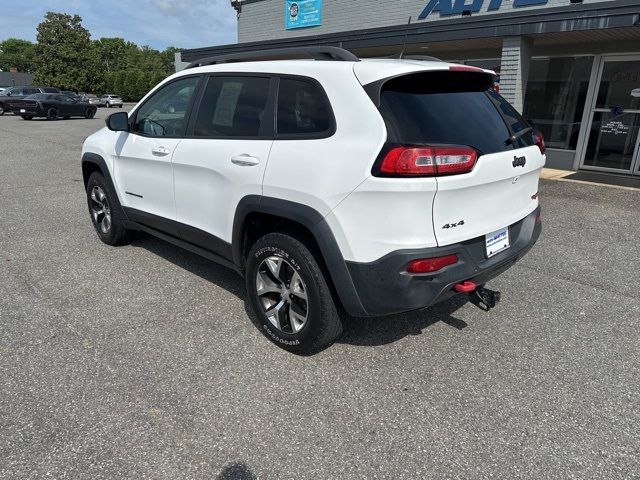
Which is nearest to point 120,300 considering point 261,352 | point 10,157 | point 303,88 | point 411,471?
point 261,352

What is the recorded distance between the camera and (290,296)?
2996mm

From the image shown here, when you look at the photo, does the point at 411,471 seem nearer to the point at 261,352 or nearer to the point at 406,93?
the point at 261,352

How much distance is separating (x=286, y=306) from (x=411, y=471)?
1283mm

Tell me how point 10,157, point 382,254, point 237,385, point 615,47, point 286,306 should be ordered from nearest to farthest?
point 382,254 < point 237,385 < point 286,306 < point 615,47 < point 10,157

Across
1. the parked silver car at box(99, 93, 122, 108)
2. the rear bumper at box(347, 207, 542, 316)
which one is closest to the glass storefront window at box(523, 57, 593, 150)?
the rear bumper at box(347, 207, 542, 316)

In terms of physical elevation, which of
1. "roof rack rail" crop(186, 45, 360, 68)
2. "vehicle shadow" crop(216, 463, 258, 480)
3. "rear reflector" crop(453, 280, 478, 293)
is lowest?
"vehicle shadow" crop(216, 463, 258, 480)

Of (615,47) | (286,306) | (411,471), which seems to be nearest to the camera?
(411,471)

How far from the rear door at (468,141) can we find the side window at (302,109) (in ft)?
1.27

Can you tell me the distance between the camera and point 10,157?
11.8m

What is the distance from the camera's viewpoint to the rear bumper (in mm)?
2438

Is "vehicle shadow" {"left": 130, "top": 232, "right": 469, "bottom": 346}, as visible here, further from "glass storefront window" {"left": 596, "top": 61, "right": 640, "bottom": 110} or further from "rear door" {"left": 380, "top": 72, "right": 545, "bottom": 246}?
"glass storefront window" {"left": 596, "top": 61, "right": 640, "bottom": 110}

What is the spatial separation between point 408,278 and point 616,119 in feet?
34.7

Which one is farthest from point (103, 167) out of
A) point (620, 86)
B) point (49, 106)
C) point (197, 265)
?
point (49, 106)

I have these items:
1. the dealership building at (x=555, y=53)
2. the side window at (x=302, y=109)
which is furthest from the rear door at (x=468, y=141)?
the dealership building at (x=555, y=53)
